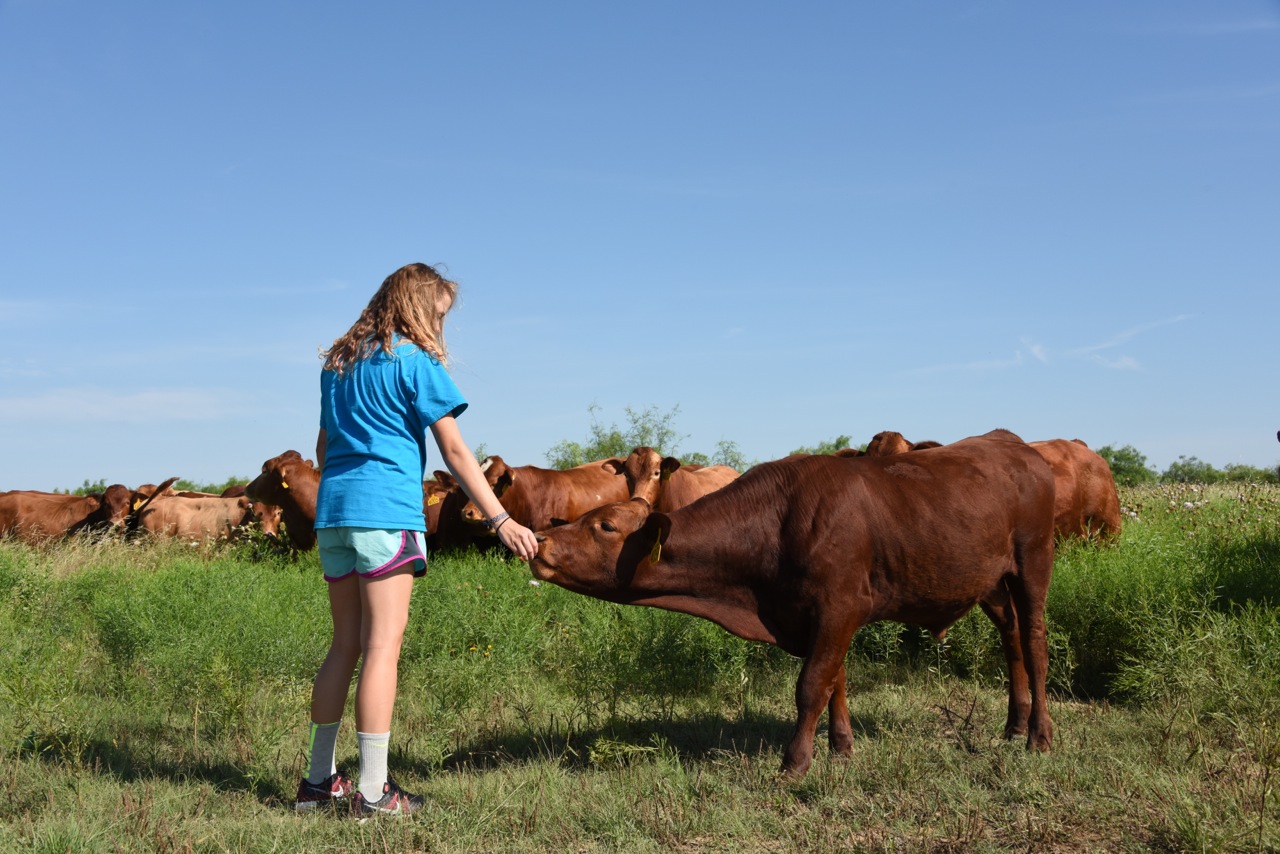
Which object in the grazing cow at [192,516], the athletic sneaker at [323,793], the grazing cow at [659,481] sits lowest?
the athletic sneaker at [323,793]

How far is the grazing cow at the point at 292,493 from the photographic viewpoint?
46.8 feet

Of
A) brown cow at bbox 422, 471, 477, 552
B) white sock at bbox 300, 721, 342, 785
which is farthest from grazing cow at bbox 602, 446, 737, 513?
white sock at bbox 300, 721, 342, 785

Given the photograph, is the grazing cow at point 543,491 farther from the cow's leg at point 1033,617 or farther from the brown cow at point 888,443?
the cow's leg at point 1033,617

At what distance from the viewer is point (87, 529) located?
17.3 meters

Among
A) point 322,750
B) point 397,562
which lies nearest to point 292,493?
point 322,750

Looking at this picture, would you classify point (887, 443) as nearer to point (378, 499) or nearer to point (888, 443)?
point (888, 443)

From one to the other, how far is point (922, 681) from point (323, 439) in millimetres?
4525

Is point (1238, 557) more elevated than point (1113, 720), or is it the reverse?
point (1238, 557)

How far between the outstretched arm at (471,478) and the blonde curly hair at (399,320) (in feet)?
1.10

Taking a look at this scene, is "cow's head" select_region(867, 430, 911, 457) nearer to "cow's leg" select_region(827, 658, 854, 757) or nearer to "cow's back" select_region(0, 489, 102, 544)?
"cow's leg" select_region(827, 658, 854, 757)

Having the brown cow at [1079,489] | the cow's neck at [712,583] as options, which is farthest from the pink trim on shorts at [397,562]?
the brown cow at [1079,489]

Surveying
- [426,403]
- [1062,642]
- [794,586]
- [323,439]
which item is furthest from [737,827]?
[1062,642]

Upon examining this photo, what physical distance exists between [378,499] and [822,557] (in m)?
2.14

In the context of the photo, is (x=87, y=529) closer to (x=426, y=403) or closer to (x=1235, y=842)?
(x=426, y=403)
